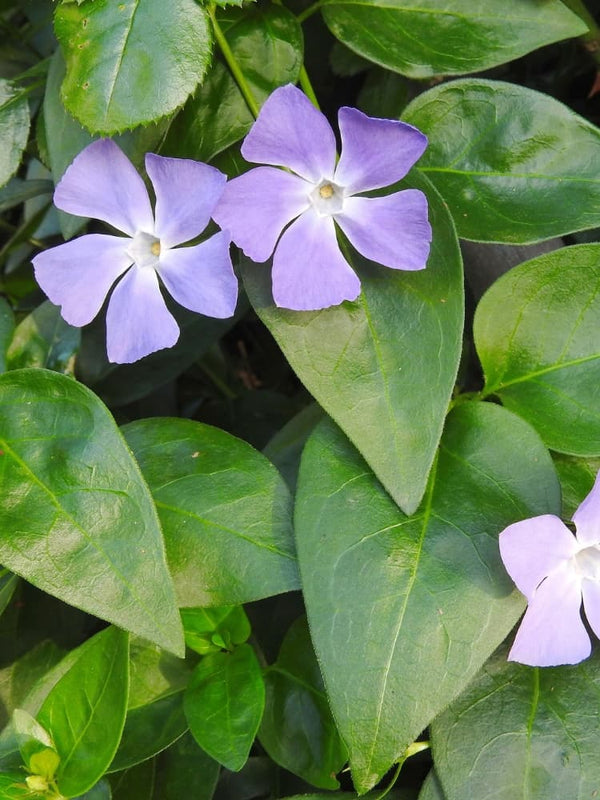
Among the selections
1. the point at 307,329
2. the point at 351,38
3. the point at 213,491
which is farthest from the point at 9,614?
the point at 351,38

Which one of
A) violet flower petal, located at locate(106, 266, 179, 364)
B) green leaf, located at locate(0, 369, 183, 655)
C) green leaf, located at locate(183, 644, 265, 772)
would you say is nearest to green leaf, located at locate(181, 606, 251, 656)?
green leaf, located at locate(183, 644, 265, 772)

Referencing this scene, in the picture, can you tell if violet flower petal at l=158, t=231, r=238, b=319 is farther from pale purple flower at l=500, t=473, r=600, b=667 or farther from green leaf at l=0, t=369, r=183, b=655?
pale purple flower at l=500, t=473, r=600, b=667

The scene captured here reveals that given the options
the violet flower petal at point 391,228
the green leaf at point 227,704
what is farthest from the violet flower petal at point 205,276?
the green leaf at point 227,704

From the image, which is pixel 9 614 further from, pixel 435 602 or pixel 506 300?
pixel 506 300

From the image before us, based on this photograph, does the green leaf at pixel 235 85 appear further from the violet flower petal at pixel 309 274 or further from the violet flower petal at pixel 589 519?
the violet flower petal at pixel 589 519

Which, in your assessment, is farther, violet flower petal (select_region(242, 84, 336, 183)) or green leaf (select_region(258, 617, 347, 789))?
green leaf (select_region(258, 617, 347, 789))
